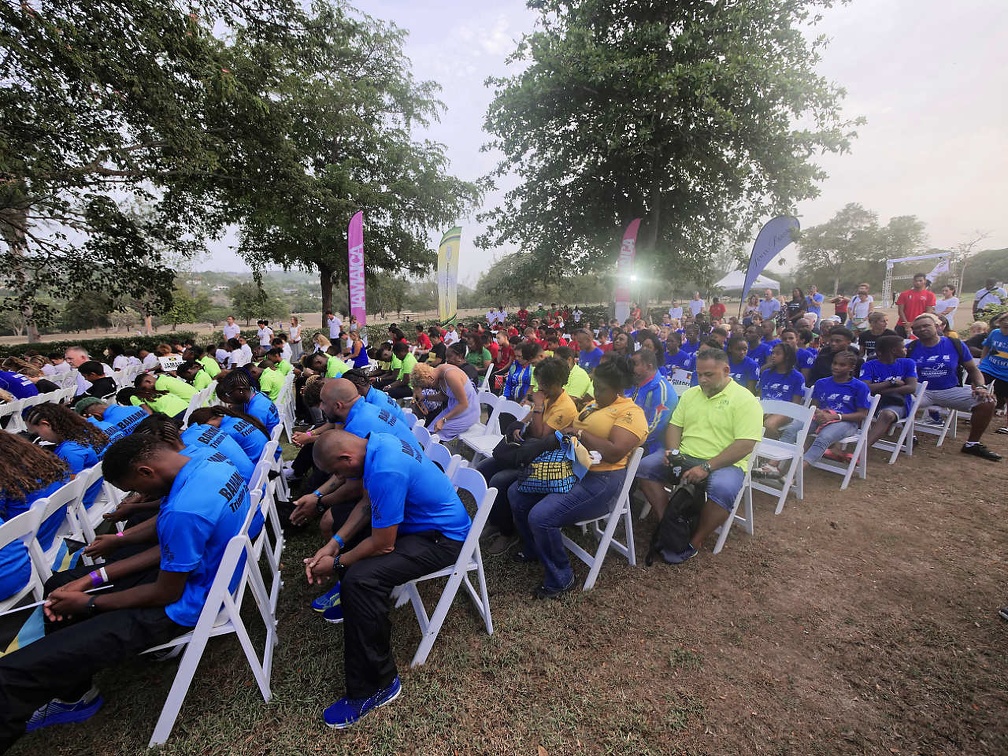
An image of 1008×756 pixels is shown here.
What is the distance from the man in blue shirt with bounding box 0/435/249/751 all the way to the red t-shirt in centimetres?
1251

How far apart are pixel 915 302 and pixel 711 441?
9.90m

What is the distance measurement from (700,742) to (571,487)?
1.43 meters

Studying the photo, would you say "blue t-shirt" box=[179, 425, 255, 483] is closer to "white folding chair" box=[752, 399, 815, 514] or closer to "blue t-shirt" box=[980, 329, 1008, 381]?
"white folding chair" box=[752, 399, 815, 514]

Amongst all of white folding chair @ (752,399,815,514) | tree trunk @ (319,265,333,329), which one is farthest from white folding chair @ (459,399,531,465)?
tree trunk @ (319,265,333,329)

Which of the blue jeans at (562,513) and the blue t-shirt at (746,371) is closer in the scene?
the blue jeans at (562,513)

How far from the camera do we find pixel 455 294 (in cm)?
1241

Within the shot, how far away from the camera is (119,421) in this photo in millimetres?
3754

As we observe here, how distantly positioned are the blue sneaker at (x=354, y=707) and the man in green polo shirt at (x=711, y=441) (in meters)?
2.23

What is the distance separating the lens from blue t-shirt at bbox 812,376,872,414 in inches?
176

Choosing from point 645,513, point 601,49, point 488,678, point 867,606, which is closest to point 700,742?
point 488,678

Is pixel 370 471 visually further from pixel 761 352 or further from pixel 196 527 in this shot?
pixel 761 352

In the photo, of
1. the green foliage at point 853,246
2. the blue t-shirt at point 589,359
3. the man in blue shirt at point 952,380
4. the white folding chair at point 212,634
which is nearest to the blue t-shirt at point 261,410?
the white folding chair at point 212,634

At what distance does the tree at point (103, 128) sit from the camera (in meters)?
6.47

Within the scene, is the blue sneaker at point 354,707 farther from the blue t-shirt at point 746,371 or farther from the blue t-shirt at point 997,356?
the blue t-shirt at point 997,356
